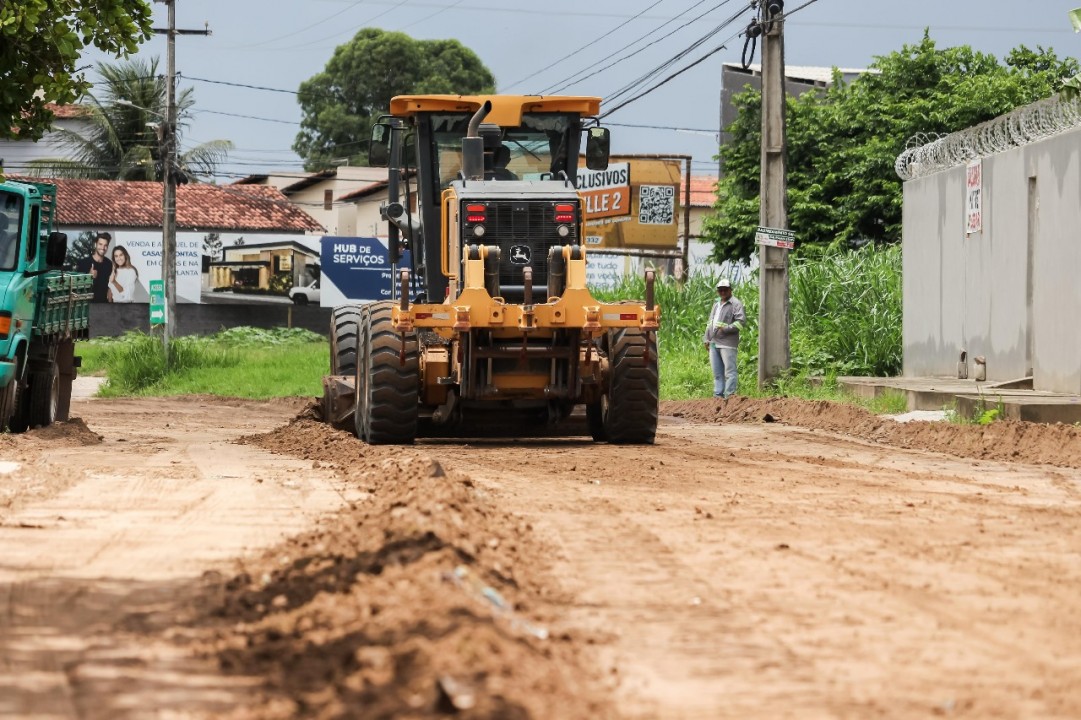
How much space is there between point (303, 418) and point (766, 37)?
9.33 meters

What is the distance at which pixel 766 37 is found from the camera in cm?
2248

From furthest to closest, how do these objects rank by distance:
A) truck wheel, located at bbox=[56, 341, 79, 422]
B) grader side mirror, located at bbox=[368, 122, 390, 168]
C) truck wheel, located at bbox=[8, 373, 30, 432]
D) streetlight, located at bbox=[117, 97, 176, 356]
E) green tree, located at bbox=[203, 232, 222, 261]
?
green tree, located at bbox=[203, 232, 222, 261] → streetlight, located at bbox=[117, 97, 176, 356] → truck wheel, located at bbox=[56, 341, 79, 422] → truck wheel, located at bbox=[8, 373, 30, 432] → grader side mirror, located at bbox=[368, 122, 390, 168]

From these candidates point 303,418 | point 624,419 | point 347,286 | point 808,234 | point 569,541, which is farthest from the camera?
point 347,286

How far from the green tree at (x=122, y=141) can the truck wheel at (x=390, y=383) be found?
44.5 meters

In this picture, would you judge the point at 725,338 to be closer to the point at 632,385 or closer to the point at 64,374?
the point at 632,385

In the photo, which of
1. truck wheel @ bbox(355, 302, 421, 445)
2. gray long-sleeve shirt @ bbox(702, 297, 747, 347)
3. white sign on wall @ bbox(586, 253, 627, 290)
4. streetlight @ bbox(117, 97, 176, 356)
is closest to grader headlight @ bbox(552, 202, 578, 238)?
truck wheel @ bbox(355, 302, 421, 445)

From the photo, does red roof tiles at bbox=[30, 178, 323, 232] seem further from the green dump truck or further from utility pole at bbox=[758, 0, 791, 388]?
the green dump truck

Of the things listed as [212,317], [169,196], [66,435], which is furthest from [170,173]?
[66,435]

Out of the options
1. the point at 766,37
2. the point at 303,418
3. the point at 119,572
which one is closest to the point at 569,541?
the point at 119,572

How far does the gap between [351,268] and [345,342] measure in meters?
38.5

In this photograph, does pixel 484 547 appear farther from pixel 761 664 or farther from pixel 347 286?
pixel 347 286

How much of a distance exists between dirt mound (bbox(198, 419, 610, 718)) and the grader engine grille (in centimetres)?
592

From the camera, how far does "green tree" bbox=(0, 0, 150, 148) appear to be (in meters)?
13.3

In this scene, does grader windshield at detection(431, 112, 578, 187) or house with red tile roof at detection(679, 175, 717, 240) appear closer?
grader windshield at detection(431, 112, 578, 187)
